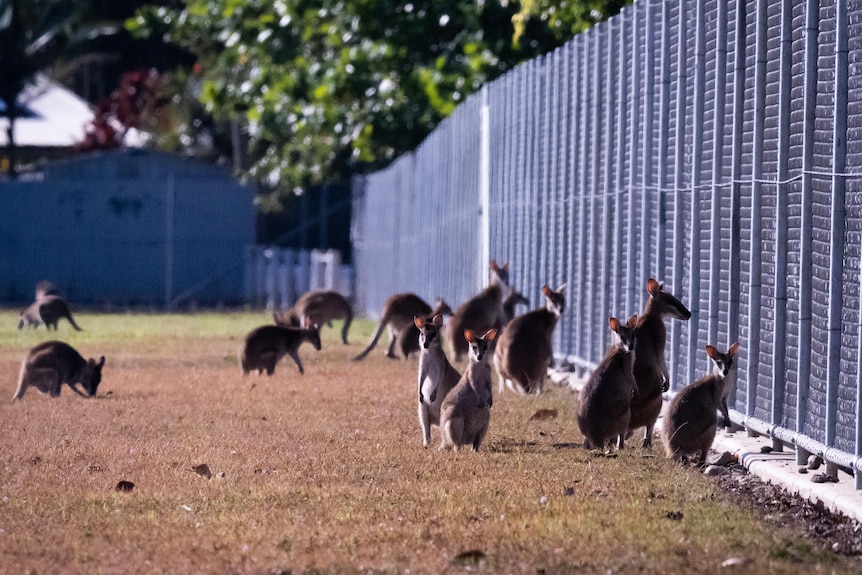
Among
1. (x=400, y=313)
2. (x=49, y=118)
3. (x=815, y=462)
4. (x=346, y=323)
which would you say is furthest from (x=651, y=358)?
(x=49, y=118)

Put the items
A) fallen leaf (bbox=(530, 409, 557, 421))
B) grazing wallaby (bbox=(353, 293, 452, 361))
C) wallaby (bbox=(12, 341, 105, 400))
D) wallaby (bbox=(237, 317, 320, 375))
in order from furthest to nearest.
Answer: grazing wallaby (bbox=(353, 293, 452, 361)) → wallaby (bbox=(237, 317, 320, 375)) → wallaby (bbox=(12, 341, 105, 400)) → fallen leaf (bbox=(530, 409, 557, 421))

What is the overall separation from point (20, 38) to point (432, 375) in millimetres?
35031

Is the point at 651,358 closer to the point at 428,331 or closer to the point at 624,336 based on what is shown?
the point at 624,336

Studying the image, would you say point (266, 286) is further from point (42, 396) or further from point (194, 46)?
point (42, 396)

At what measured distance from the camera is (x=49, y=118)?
49.3 meters

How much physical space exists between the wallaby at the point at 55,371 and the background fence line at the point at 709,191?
13.7 ft

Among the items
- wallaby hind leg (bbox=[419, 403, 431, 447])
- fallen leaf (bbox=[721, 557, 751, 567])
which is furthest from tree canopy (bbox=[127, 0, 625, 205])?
fallen leaf (bbox=[721, 557, 751, 567])

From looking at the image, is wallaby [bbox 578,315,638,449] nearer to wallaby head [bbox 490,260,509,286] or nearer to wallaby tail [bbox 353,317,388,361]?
wallaby head [bbox 490,260,509,286]

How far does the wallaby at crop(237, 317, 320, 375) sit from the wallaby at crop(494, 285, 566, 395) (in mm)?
2587

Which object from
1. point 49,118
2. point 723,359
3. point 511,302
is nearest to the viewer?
point 723,359

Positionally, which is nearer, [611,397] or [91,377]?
[611,397]

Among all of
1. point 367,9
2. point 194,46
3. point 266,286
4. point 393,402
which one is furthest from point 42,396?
point 194,46

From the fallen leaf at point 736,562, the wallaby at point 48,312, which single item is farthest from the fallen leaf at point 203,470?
the wallaby at point 48,312

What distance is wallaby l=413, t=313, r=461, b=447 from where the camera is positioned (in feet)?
32.9
